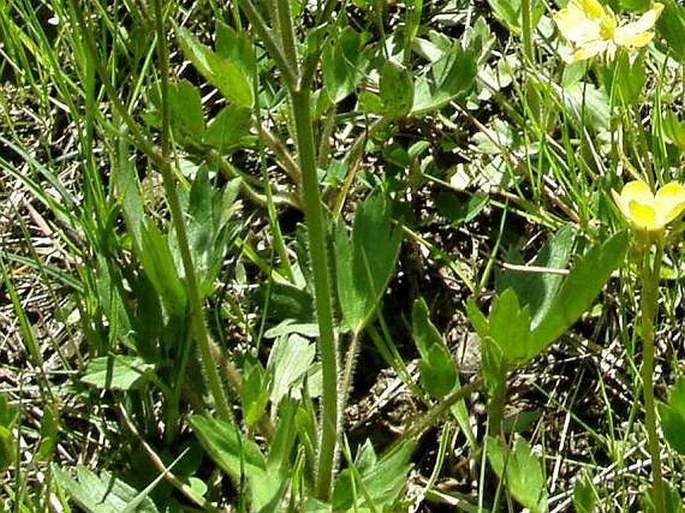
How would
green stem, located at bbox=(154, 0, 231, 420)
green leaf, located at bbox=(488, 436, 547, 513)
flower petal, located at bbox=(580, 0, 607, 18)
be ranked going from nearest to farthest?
green stem, located at bbox=(154, 0, 231, 420) → green leaf, located at bbox=(488, 436, 547, 513) → flower petal, located at bbox=(580, 0, 607, 18)

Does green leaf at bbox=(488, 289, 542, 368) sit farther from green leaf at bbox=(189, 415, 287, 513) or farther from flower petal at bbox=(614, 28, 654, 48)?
flower petal at bbox=(614, 28, 654, 48)

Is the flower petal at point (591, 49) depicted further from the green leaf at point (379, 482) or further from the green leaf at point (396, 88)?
the green leaf at point (379, 482)

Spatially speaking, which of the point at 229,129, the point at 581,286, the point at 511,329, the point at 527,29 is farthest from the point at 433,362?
the point at 527,29

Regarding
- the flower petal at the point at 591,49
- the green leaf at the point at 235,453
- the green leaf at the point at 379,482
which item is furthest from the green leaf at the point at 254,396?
the flower petal at the point at 591,49

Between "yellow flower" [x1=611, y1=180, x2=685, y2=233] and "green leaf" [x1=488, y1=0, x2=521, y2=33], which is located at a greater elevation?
"yellow flower" [x1=611, y1=180, x2=685, y2=233]

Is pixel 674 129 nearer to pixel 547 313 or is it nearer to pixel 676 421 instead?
pixel 547 313

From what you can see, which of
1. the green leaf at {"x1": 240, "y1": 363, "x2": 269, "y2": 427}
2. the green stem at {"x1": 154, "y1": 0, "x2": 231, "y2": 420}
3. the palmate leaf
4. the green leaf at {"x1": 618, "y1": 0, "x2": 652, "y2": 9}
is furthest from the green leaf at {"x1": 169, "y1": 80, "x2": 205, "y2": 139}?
the green leaf at {"x1": 618, "y1": 0, "x2": 652, "y2": 9}
